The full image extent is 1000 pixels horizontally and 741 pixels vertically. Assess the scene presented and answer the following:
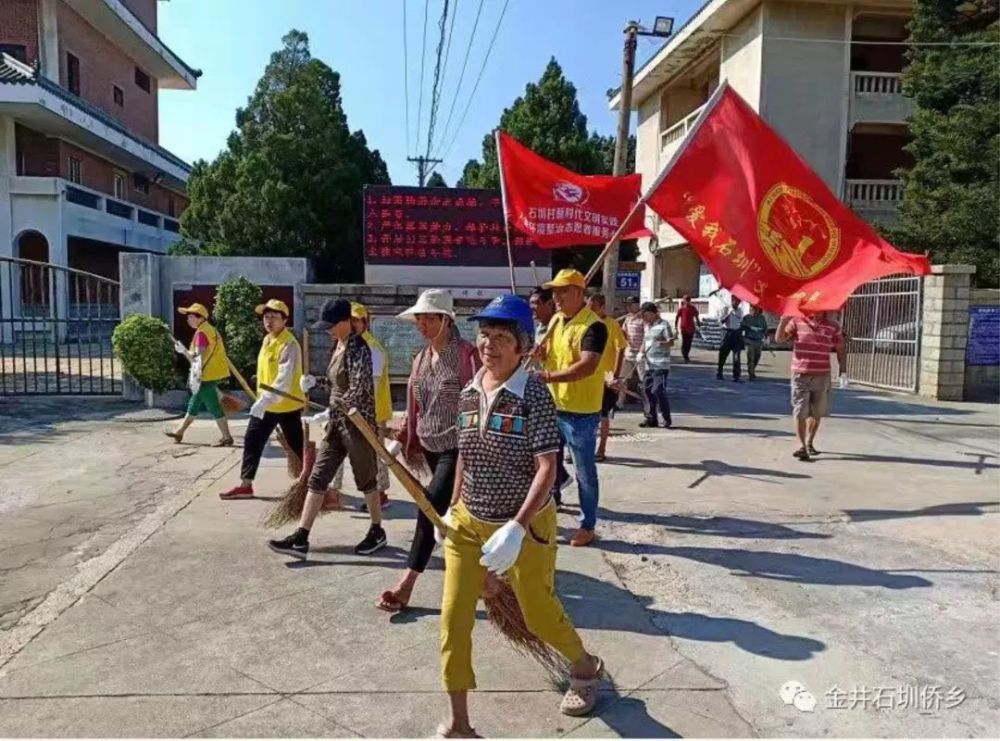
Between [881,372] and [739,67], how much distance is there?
40.0 ft

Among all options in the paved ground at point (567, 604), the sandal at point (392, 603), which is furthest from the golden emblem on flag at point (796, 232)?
the sandal at point (392, 603)

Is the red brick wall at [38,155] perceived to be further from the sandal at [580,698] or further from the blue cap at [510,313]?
the sandal at [580,698]

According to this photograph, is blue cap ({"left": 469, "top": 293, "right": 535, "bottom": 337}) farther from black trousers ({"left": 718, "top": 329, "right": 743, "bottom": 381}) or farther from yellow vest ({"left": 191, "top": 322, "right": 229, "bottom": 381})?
black trousers ({"left": 718, "top": 329, "right": 743, "bottom": 381})

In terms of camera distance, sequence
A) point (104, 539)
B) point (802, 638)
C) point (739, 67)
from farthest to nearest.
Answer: point (739, 67) < point (104, 539) < point (802, 638)

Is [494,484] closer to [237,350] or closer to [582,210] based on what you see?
[582,210]

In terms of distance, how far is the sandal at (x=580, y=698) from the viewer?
3.00 metres

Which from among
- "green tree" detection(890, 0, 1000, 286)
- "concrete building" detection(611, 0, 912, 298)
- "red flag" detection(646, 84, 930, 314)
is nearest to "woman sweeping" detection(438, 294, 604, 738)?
"red flag" detection(646, 84, 930, 314)

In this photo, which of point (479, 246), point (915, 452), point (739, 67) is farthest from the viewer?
point (739, 67)

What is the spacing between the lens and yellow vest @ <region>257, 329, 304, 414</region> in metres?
5.80

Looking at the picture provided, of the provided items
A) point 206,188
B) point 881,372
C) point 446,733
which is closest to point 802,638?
point 446,733

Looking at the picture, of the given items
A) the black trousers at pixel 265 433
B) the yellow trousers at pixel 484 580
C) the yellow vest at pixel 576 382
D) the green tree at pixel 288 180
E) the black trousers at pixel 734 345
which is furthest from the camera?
the black trousers at pixel 734 345

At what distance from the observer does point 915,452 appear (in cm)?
839

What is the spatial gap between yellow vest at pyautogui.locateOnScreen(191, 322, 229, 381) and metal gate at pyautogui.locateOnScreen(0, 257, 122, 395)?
3846 mm

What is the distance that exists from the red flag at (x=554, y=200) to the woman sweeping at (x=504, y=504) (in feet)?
18.4
